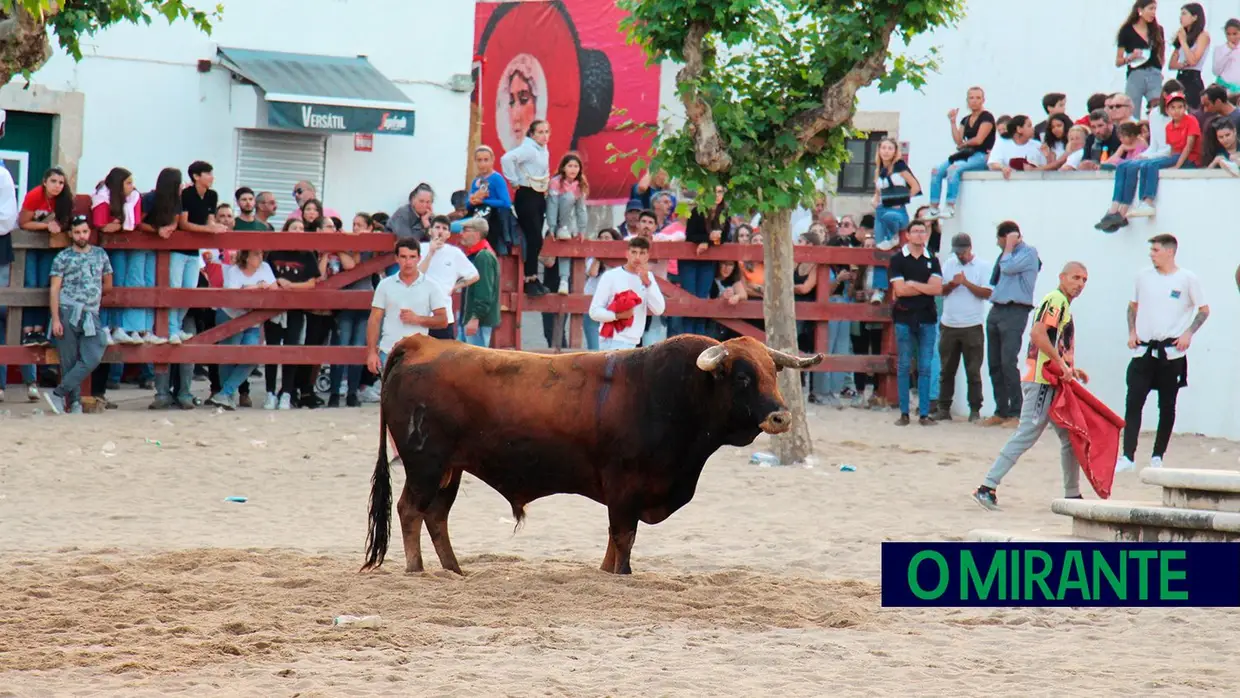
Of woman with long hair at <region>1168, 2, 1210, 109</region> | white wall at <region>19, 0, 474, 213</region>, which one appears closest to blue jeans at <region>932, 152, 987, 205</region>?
woman with long hair at <region>1168, 2, 1210, 109</region>

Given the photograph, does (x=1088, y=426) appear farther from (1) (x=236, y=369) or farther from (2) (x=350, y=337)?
(1) (x=236, y=369)

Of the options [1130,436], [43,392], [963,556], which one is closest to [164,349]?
[43,392]

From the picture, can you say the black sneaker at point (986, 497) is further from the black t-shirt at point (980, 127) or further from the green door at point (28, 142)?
the green door at point (28, 142)

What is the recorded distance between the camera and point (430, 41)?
2286 centimetres

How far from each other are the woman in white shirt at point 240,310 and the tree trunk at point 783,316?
5.03 metres

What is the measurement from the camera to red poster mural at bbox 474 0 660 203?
24483 mm

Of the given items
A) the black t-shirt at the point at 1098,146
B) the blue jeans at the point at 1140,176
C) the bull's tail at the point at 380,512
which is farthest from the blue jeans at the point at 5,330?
the black t-shirt at the point at 1098,146

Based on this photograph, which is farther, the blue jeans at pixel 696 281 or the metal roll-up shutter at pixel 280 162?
the metal roll-up shutter at pixel 280 162

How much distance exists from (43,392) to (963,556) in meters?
10.6

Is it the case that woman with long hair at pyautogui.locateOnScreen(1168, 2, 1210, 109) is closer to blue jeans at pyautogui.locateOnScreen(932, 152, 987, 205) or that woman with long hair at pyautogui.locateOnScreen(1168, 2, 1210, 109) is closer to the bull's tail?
blue jeans at pyautogui.locateOnScreen(932, 152, 987, 205)

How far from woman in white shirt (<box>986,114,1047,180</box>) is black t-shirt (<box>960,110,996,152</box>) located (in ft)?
0.54

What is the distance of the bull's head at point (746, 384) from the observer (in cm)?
891

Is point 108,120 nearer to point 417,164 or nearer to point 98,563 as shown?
point 417,164

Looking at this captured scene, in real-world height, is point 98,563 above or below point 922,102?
below
